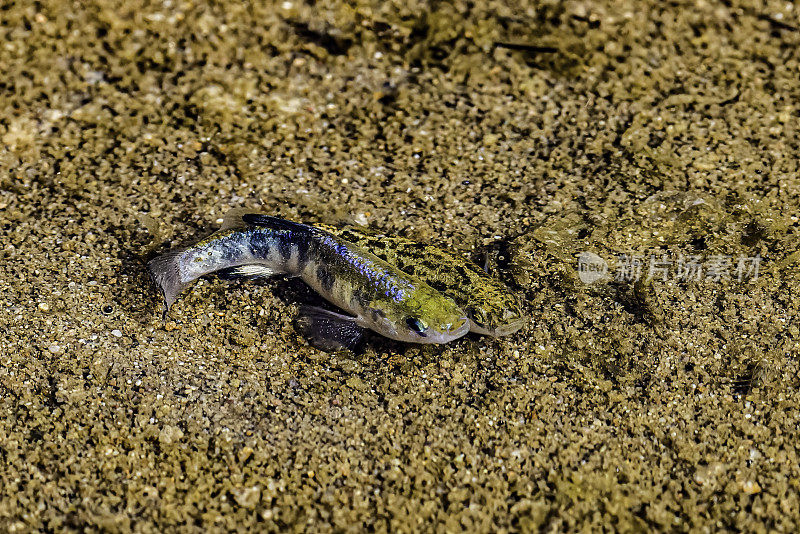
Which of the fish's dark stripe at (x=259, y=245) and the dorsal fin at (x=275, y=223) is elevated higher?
the dorsal fin at (x=275, y=223)

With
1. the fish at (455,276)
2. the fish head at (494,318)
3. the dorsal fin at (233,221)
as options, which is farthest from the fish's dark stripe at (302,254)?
the fish head at (494,318)

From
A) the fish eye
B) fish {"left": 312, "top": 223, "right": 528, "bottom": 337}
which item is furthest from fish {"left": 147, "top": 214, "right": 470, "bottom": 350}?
fish {"left": 312, "top": 223, "right": 528, "bottom": 337}

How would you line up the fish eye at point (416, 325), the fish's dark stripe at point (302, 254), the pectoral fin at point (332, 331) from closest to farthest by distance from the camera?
the fish eye at point (416, 325), the pectoral fin at point (332, 331), the fish's dark stripe at point (302, 254)

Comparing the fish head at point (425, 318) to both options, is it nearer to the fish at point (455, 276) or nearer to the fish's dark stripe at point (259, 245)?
the fish at point (455, 276)

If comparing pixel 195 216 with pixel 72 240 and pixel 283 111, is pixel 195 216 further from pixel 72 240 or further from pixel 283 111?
pixel 283 111

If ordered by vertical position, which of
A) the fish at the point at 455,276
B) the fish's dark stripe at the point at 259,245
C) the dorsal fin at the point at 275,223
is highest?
the dorsal fin at the point at 275,223

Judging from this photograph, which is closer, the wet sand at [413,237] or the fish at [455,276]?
the wet sand at [413,237]

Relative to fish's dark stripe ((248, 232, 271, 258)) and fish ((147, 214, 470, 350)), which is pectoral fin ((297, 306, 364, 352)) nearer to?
fish ((147, 214, 470, 350))

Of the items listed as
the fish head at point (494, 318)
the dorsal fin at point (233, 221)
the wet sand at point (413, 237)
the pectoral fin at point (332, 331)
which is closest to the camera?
the wet sand at point (413, 237)
